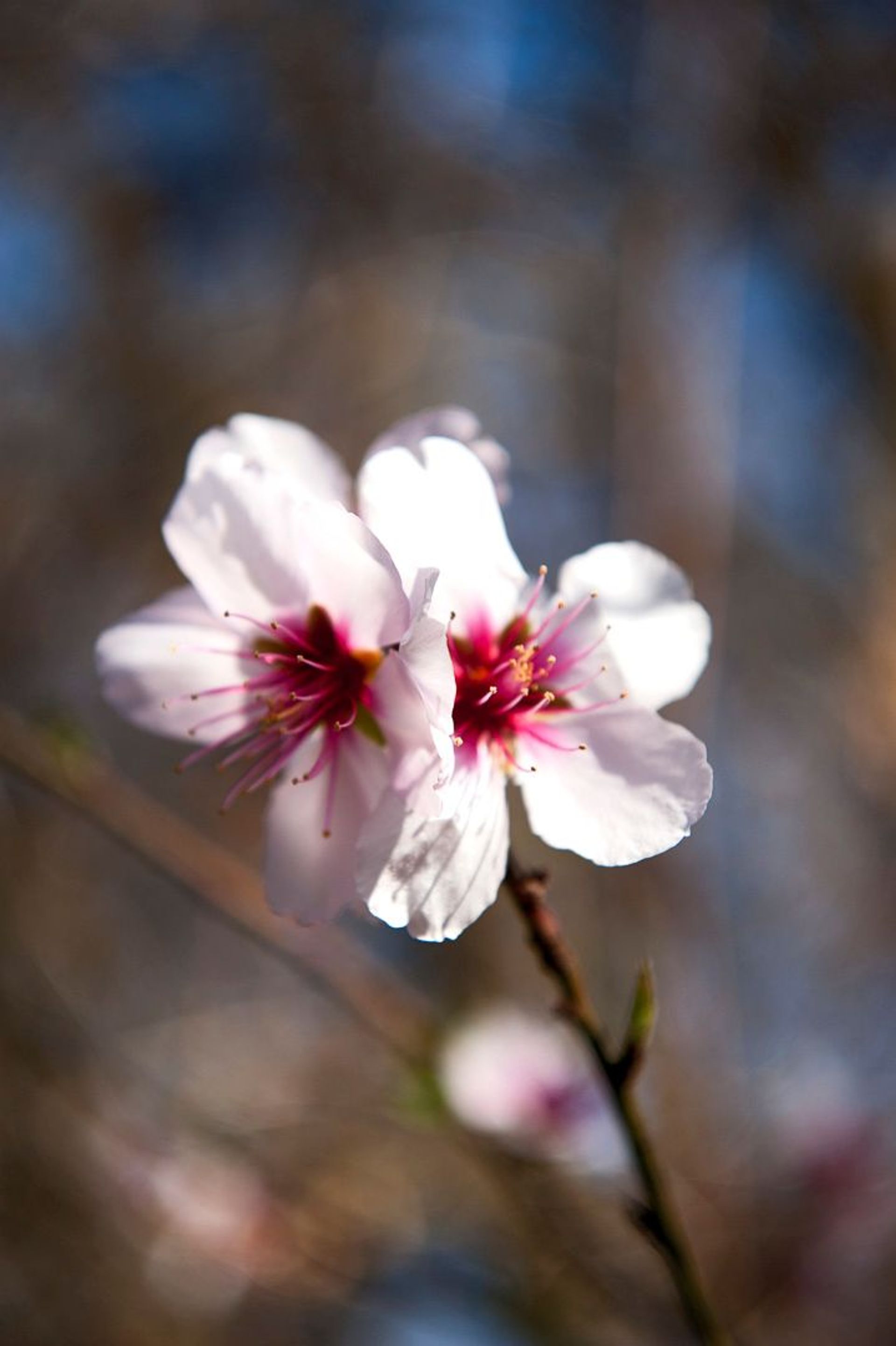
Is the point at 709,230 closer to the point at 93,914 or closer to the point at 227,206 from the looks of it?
the point at 227,206

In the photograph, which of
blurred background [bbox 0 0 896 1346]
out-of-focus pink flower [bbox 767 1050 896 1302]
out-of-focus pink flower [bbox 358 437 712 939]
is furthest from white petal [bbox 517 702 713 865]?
out-of-focus pink flower [bbox 767 1050 896 1302]

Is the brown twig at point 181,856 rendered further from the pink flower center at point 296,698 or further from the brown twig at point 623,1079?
the brown twig at point 623,1079

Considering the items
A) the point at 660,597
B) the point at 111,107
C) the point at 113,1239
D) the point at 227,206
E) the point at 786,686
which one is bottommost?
the point at 113,1239

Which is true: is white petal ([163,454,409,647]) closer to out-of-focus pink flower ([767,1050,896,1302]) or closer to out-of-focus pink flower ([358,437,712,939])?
out-of-focus pink flower ([358,437,712,939])

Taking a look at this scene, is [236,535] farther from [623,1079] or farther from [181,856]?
[181,856]

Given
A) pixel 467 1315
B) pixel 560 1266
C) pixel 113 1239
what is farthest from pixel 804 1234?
pixel 113 1239

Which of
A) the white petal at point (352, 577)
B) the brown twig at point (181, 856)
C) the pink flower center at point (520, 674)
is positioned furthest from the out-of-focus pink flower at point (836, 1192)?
the white petal at point (352, 577)
